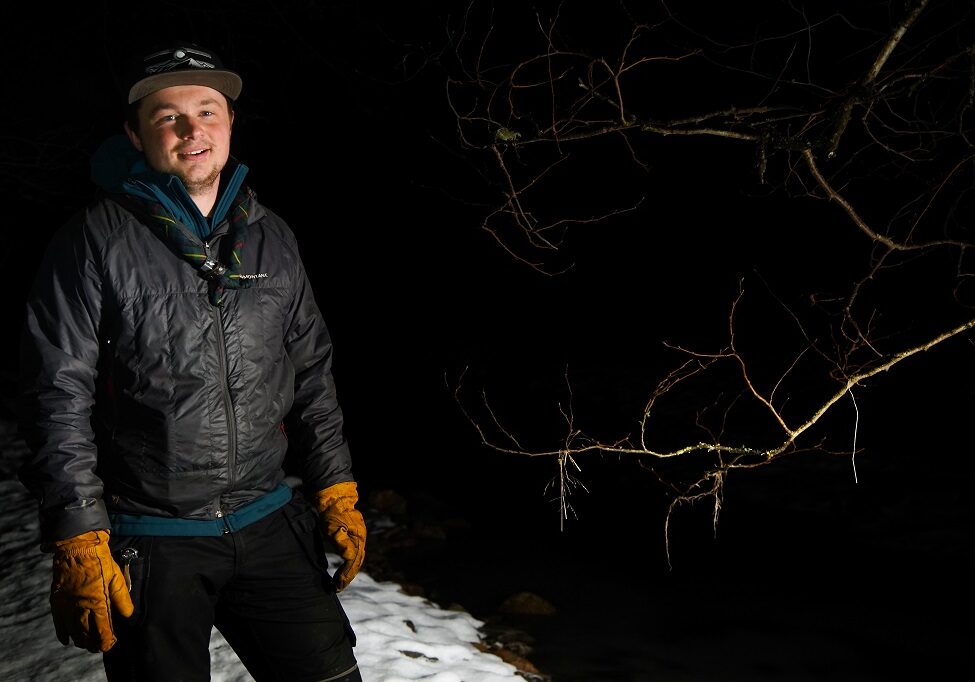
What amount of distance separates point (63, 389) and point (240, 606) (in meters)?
0.73

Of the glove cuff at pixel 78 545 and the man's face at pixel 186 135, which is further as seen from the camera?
the man's face at pixel 186 135

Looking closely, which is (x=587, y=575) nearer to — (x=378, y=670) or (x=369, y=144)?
(x=378, y=670)

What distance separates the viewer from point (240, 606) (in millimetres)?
2301

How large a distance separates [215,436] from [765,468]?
8.12 metres

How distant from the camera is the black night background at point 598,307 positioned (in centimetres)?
579

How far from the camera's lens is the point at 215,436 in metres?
2.22

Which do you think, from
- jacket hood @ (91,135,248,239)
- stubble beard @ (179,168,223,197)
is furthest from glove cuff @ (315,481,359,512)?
stubble beard @ (179,168,223,197)

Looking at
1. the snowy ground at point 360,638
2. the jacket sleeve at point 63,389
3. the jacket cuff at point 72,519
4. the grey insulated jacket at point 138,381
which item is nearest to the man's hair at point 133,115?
the grey insulated jacket at point 138,381

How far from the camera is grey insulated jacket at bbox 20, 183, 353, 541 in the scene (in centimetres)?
205

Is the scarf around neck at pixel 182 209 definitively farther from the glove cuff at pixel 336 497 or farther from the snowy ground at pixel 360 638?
the snowy ground at pixel 360 638

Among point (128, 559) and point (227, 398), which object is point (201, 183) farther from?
point (128, 559)

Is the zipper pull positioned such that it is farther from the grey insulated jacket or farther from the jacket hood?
the jacket hood

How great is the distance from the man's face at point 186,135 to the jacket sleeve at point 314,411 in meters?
0.40

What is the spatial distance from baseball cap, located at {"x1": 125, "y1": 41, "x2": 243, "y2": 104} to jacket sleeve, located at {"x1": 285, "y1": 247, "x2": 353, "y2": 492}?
0.60 metres
